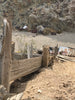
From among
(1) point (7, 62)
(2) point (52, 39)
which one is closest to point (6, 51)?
(1) point (7, 62)

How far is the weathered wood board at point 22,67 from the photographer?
3.10m

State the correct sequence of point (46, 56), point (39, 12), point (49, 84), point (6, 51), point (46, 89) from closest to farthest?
point (6, 51) → point (46, 89) → point (49, 84) → point (46, 56) → point (39, 12)

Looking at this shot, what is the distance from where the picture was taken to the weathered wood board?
310 centimetres

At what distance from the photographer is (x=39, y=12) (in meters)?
14.8

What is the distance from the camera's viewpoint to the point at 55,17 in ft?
45.9

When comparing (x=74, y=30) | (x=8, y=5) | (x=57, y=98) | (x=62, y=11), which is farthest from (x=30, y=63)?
(x=8, y=5)

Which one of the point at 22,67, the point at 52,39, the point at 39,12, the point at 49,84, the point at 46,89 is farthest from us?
the point at 39,12

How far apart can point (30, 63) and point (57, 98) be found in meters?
1.61

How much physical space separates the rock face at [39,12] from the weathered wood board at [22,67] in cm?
1031

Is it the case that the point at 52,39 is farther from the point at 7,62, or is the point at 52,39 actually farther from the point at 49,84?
the point at 7,62

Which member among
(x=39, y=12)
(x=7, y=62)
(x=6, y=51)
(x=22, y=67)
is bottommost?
(x=22, y=67)

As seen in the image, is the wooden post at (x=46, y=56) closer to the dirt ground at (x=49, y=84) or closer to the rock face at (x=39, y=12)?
the dirt ground at (x=49, y=84)

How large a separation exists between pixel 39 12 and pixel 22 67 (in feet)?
40.4

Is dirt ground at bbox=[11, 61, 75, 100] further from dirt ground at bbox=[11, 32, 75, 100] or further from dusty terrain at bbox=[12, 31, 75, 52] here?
dusty terrain at bbox=[12, 31, 75, 52]
